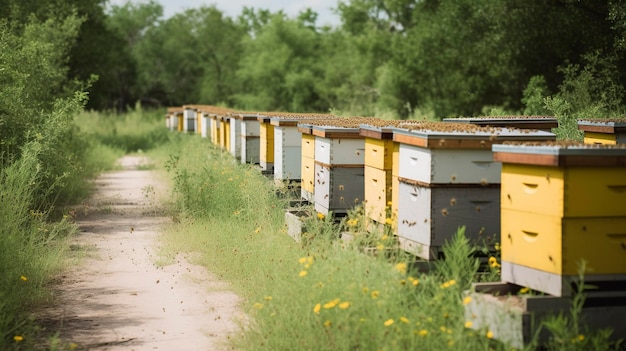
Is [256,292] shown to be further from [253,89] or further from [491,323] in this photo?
[253,89]

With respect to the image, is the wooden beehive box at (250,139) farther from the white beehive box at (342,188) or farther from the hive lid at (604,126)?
the hive lid at (604,126)

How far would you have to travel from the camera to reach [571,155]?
5.34 meters

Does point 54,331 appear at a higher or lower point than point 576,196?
lower

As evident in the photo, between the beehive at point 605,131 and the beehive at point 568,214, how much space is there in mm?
3533

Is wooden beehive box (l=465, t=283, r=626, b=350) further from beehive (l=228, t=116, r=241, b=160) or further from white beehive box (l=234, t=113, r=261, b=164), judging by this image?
beehive (l=228, t=116, r=241, b=160)

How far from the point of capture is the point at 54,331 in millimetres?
7340

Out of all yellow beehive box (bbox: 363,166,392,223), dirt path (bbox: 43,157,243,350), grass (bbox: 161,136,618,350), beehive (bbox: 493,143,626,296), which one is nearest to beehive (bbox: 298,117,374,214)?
grass (bbox: 161,136,618,350)

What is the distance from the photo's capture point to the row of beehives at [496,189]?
5.39 metres

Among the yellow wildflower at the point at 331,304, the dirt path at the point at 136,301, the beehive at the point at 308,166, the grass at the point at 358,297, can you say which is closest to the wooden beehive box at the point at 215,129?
the dirt path at the point at 136,301

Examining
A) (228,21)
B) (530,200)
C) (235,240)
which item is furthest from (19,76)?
(228,21)

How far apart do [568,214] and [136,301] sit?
473cm

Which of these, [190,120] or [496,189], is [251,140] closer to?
[496,189]

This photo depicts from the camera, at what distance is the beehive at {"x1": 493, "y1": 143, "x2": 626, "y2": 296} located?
536 centimetres

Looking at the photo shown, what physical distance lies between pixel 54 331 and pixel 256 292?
176 cm
